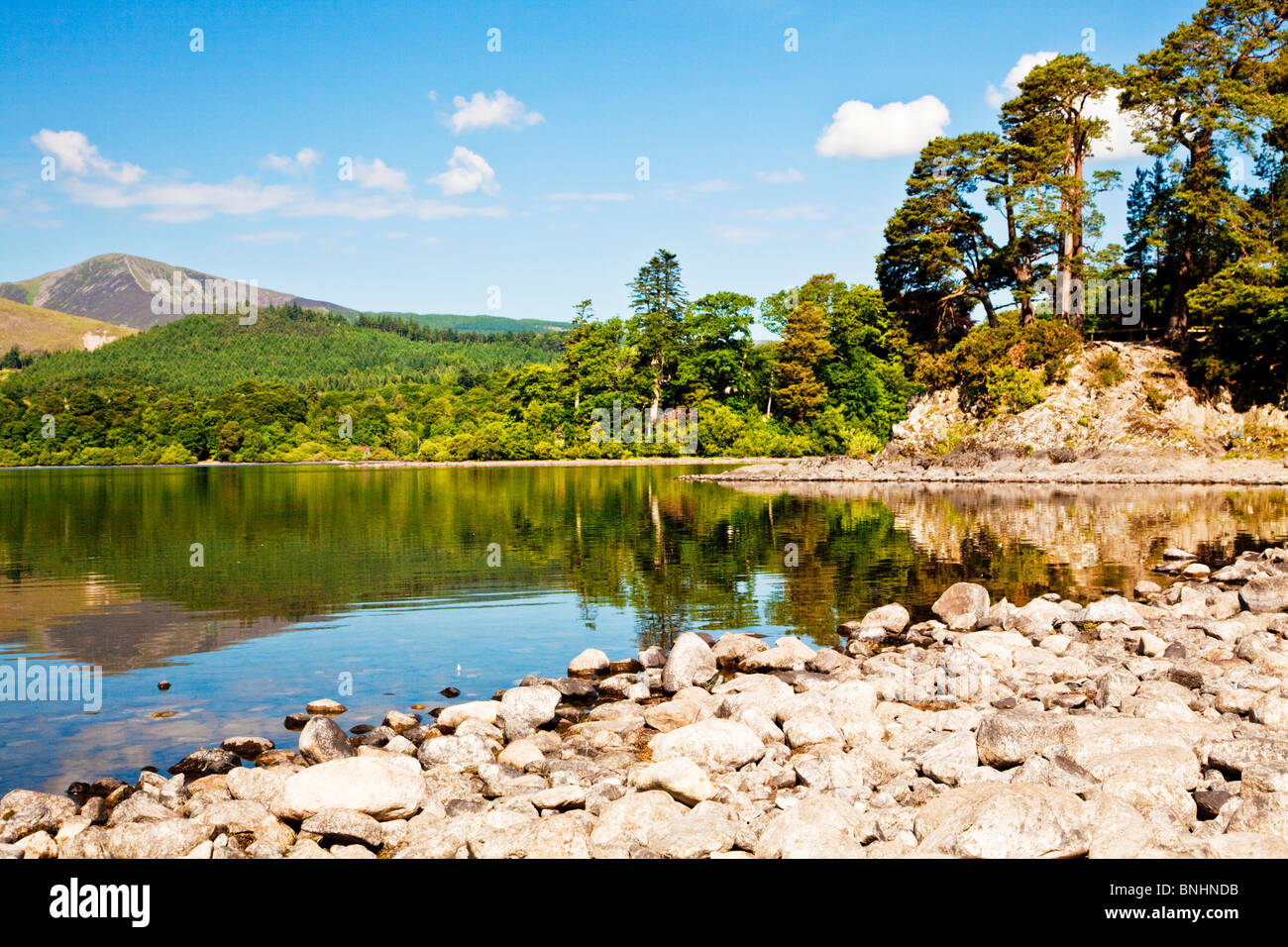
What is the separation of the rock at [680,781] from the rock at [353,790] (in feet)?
6.58

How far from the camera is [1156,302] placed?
2167 inches

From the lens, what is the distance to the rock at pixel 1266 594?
15031 millimetres

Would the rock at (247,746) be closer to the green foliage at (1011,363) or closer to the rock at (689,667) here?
the rock at (689,667)

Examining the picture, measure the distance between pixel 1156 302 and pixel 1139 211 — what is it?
5349 mm

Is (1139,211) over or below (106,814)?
over

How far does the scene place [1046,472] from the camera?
155ft

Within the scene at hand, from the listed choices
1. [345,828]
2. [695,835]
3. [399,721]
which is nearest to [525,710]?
[399,721]

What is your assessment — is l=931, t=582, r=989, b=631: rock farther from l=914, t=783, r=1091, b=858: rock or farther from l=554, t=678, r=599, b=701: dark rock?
l=914, t=783, r=1091, b=858: rock

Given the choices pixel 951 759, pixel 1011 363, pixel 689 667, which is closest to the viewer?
pixel 951 759

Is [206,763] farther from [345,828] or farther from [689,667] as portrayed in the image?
[689,667]

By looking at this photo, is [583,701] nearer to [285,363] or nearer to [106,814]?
[106,814]

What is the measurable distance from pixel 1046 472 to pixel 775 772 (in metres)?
43.1

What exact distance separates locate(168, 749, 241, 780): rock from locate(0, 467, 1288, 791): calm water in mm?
394

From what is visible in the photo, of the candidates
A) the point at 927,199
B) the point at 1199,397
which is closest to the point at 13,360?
the point at 927,199
